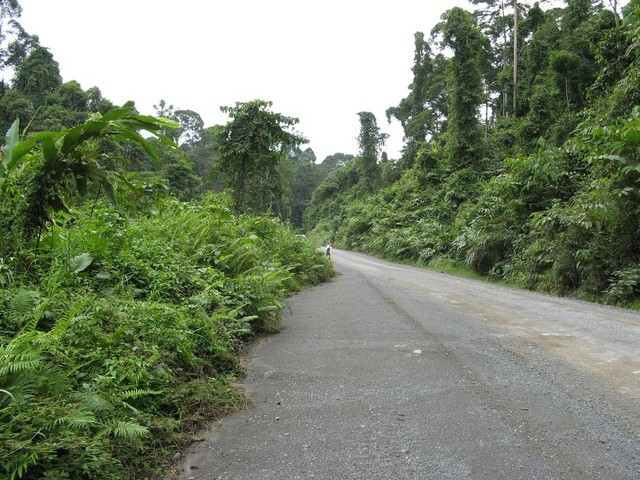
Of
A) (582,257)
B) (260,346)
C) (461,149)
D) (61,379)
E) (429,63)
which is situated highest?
(429,63)

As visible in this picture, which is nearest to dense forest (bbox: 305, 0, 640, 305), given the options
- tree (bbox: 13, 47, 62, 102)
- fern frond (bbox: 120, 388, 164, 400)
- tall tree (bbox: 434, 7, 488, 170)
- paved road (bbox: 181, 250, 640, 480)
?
tall tree (bbox: 434, 7, 488, 170)

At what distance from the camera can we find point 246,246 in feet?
24.8

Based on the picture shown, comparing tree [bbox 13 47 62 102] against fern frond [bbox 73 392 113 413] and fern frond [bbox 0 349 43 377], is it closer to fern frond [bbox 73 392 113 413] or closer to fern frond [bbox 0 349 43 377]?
fern frond [bbox 0 349 43 377]

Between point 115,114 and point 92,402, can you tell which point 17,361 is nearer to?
point 92,402

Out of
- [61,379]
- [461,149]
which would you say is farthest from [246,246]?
[461,149]

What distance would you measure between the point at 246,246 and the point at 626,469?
6095mm

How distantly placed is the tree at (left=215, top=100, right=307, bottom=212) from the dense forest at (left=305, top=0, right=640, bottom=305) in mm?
7900

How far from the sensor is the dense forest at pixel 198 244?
102 inches

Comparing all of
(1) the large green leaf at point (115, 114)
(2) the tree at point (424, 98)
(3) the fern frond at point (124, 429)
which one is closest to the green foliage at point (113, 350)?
(3) the fern frond at point (124, 429)

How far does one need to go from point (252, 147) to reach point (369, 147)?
35.8 m

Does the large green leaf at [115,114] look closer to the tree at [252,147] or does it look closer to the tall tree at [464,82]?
the tree at [252,147]

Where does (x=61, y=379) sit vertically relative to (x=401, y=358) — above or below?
above

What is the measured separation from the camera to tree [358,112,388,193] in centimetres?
4900

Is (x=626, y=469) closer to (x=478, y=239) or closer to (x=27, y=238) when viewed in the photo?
(x=27, y=238)
